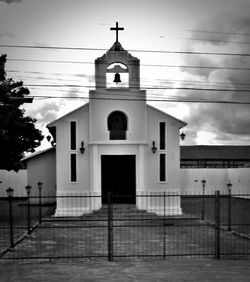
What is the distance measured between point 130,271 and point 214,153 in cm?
4306

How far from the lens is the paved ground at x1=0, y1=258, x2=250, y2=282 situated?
A: 456 inches

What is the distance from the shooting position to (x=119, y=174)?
2841 cm

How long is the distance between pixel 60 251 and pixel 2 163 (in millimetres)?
9315

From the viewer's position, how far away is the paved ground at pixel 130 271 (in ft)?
38.0

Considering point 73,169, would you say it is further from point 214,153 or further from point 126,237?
point 214,153

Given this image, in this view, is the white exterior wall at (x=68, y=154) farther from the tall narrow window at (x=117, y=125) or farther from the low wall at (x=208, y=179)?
the low wall at (x=208, y=179)

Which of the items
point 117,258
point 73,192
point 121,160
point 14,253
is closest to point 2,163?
point 73,192

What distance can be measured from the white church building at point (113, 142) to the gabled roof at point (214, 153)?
2463 cm

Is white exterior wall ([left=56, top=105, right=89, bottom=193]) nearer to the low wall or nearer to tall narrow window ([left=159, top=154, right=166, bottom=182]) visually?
tall narrow window ([left=159, top=154, right=166, bottom=182])

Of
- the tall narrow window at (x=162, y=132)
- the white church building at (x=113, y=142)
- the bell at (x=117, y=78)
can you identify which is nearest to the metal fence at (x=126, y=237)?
the white church building at (x=113, y=142)

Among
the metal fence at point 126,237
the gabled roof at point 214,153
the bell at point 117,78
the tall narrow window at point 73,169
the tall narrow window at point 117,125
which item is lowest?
the metal fence at point 126,237

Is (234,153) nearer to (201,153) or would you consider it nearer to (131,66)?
(201,153)

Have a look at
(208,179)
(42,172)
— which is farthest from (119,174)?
(208,179)

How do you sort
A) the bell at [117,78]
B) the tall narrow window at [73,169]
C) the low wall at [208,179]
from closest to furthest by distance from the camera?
the bell at [117,78] < the tall narrow window at [73,169] < the low wall at [208,179]
